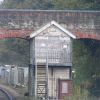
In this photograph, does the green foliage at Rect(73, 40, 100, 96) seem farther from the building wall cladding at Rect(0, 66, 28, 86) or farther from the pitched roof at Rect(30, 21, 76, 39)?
the building wall cladding at Rect(0, 66, 28, 86)

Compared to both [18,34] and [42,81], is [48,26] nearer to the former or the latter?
[18,34]

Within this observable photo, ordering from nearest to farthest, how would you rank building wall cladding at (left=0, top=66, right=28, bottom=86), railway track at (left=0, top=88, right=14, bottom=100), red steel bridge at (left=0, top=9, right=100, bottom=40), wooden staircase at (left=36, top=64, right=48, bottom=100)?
wooden staircase at (left=36, top=64, right=48, bottom=100)
red steel bridge at (left=0, top=9, right=100, bottom=40)
railway track at (left=0, top=88, right=14, bottom=100)
building wall cladding at (left=0, top=66, right=28, bottom=86)

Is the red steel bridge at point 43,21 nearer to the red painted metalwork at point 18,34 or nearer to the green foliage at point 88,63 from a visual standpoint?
the red painted metalwork at point 18,34

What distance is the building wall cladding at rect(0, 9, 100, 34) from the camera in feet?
129

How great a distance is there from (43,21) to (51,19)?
0.55 metres

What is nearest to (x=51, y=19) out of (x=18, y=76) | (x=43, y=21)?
(x=43, y=21)

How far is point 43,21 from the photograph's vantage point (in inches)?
1563

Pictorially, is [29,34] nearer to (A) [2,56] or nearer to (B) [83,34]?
(B) [83,34]

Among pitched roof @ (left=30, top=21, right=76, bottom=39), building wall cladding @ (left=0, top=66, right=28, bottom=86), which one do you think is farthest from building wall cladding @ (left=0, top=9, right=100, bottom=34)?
building wall cladding @ (left=0, top=66, right=28, bottom=86)

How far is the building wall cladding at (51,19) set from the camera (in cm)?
3938

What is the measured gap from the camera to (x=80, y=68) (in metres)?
45.3

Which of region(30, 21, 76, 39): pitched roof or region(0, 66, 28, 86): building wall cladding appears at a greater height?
region(30, 21, 76, 39): pitched roof

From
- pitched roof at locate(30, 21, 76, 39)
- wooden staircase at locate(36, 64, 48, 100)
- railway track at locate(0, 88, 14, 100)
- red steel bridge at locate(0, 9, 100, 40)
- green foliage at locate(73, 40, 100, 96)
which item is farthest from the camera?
green foliage at locate(73, 40, 100, 96)

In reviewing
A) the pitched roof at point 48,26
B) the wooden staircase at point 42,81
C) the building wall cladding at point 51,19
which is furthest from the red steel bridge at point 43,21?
the wooden staircase at point 42,81
